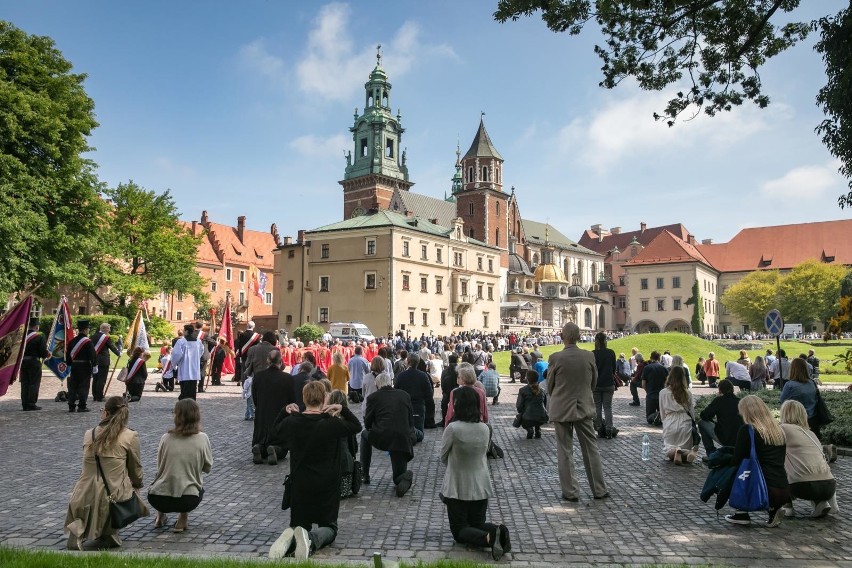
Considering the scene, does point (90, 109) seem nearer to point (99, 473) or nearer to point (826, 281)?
point (99, 473)

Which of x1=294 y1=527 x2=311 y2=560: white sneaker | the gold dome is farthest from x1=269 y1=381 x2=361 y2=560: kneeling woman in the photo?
the gold dome

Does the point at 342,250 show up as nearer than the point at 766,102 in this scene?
No

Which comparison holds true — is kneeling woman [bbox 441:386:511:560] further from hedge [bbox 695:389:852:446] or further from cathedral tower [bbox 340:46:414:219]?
cathedral tower [bbox 340:46:414:219]

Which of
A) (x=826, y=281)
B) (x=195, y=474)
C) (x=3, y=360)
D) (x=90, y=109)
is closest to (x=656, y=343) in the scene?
(x=90, y=109)

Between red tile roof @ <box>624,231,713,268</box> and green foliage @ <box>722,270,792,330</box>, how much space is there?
8.21m

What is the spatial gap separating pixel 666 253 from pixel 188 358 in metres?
95.3

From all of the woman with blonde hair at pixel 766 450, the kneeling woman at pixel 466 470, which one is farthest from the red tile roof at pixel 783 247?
the kneeling woman at pixel 466 470

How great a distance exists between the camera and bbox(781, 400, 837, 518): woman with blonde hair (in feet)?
24.2

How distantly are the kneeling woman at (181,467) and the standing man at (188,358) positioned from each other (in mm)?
8123

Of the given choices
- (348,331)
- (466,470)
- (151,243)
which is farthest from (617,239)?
(466,470)

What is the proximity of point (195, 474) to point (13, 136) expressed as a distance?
25448 millimetres

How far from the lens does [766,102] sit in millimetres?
10828

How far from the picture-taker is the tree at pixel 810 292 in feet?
281

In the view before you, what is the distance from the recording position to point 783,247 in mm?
A: 106312
